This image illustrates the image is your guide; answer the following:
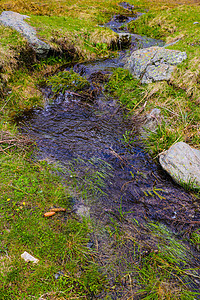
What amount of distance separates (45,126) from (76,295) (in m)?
4.63

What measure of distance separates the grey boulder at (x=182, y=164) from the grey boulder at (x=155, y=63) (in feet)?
13.5

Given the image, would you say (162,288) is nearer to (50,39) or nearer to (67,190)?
(67,190)

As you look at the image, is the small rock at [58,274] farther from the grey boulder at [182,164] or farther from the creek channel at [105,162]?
the grey boulder at [182,164]

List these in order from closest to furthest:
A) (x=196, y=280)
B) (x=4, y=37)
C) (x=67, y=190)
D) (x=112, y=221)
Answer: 1. (x=196, y=280)
2. (x=112, y=221)
3. (x=67, y=190)
4. (x=4, y=37)

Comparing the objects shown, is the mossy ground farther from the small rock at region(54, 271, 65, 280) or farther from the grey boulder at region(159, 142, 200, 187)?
the grey boulder at region(159, 142, 200, 187)

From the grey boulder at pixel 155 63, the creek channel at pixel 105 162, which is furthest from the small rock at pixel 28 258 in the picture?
the grey boulder at pixel 155 63

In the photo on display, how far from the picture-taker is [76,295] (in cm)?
246

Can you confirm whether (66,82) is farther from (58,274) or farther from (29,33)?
(58,274)

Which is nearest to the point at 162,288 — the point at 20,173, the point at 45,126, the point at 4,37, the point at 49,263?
the point at 49,263

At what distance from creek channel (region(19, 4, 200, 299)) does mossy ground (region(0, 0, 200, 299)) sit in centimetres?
29

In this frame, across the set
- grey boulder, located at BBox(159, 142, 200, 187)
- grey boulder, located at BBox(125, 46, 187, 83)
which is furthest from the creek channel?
grey boulder, located at BBox(125, 46, 187, 83)

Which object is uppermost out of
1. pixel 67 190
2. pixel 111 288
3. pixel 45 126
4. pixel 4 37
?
pixel 4 37

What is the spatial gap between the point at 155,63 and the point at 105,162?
18.2 feet

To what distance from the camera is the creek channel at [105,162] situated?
11.9 feet
